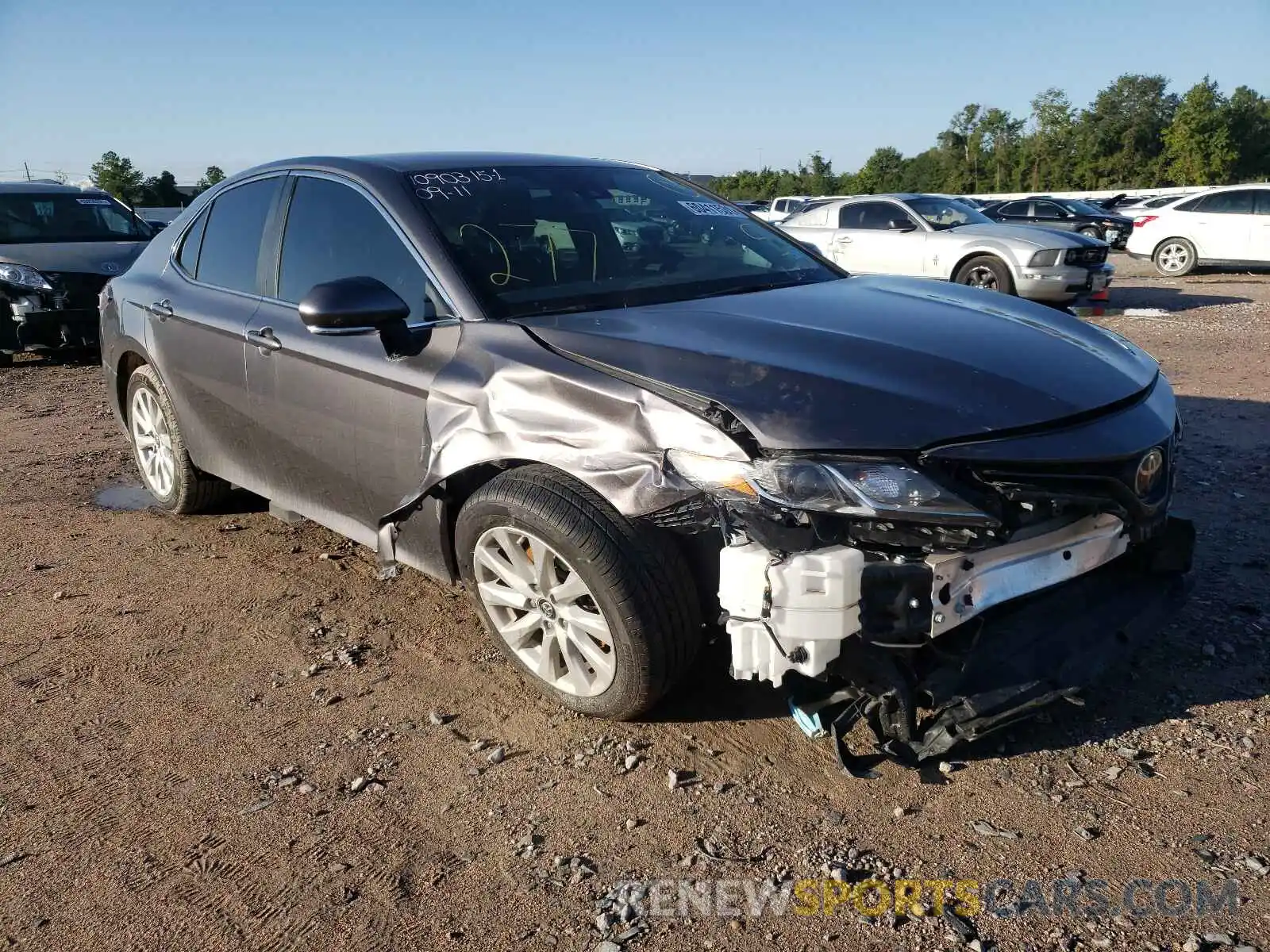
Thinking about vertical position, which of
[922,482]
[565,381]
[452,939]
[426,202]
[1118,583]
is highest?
[426,202]

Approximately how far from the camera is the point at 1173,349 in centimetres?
941

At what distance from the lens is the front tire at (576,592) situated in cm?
271

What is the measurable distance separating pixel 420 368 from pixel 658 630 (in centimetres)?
117

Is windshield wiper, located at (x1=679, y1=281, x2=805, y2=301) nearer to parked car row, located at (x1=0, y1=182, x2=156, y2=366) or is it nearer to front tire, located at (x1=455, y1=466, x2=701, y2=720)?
front tire, located at (x1=455, y1=466, x2=701, y2=720)

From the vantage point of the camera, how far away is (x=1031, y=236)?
471 inches

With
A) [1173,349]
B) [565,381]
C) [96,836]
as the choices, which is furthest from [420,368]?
[1173,349]

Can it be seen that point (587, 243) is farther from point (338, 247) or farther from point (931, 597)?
point (931, 597)

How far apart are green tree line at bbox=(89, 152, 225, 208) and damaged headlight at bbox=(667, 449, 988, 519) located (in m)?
39.6

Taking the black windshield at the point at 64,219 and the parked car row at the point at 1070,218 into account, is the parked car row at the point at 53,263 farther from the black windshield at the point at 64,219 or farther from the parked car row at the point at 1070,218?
the parked car row at the point at 1070,218

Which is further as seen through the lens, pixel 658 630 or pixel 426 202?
pixel 426 202

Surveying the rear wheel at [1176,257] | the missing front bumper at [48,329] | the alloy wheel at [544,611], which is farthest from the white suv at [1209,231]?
the alloy wheel at [544,611]

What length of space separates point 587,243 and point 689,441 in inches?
51.2

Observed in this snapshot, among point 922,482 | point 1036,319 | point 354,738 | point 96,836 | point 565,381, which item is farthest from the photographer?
point 1036,319

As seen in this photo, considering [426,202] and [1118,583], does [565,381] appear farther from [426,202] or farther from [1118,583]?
[1118,583]
